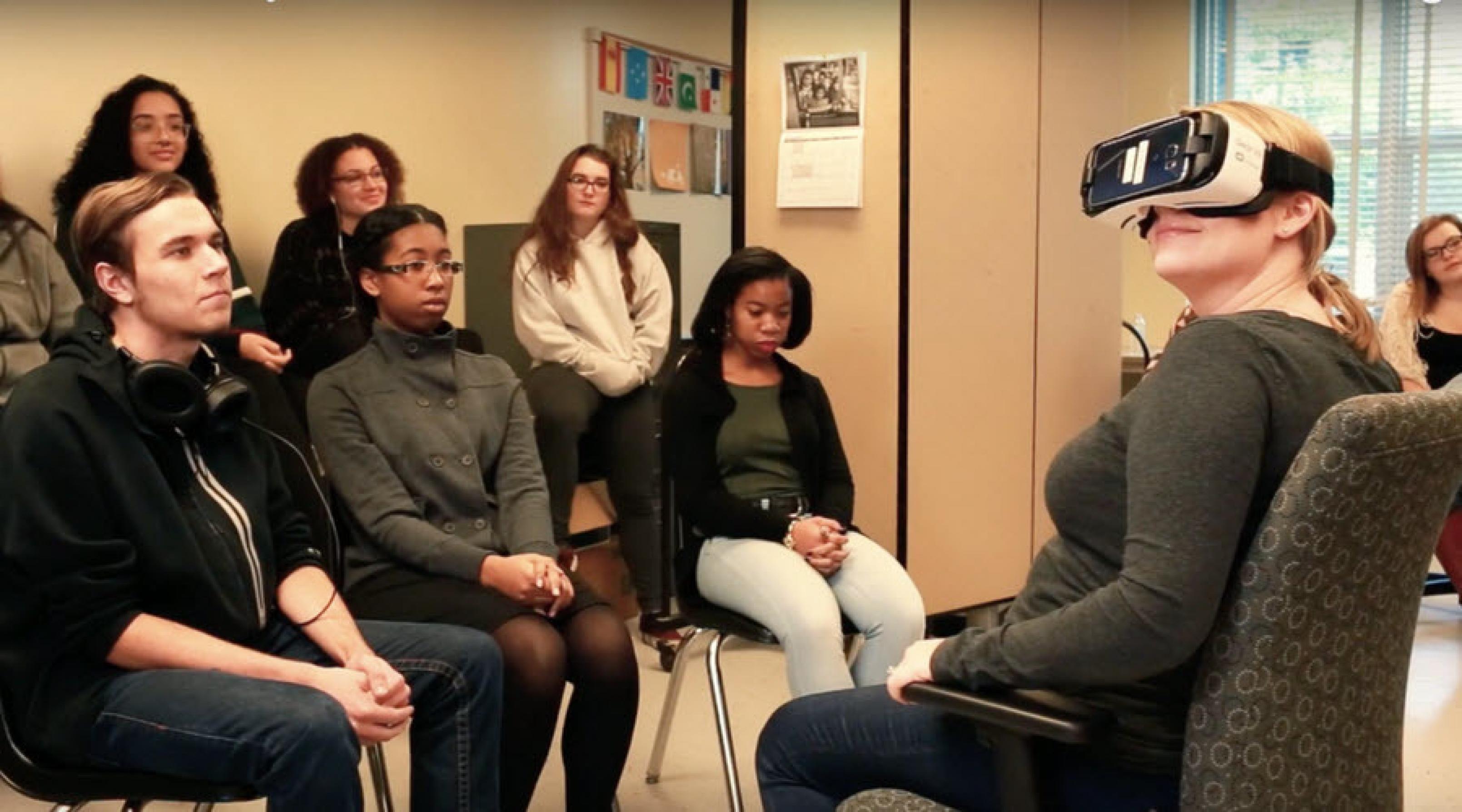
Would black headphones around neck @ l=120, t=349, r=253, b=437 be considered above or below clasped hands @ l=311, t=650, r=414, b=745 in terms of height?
above

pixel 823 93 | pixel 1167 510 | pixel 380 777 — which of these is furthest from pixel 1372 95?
pixel 1167 510

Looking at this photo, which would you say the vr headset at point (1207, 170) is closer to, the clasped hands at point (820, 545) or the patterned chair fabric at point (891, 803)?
the patterned chair fabric at point (891, 803)

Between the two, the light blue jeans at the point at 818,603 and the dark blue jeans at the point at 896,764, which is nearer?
the dark blue jeans at the point at 896,764

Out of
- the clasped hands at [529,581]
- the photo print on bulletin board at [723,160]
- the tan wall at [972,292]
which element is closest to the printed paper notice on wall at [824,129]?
the tan wall at [972,292]

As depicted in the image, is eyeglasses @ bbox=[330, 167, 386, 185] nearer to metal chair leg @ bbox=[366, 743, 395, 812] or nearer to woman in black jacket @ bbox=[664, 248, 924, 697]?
woman in black jacket @ bbox=[664, 248, 924, 697]

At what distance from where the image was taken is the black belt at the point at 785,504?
2529 mm

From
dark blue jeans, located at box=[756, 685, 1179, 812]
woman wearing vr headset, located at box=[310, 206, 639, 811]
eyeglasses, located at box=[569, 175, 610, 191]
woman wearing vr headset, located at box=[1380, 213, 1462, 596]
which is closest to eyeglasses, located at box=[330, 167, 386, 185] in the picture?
eyeglasses, located at box=[569, 175, 610, 191]

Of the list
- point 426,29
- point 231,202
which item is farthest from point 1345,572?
point 426,29

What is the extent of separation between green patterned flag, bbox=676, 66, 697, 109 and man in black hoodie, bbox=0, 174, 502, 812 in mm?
3244

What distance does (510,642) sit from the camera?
201 cm

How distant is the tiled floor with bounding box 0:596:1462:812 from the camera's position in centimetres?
253

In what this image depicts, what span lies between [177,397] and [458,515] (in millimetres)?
640

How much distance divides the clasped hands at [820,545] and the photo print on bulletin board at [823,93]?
1129mm

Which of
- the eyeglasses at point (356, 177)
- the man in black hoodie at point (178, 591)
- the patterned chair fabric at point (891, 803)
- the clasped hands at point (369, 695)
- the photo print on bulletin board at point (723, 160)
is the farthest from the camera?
the photo print on bulletin board at point (723, 160)
